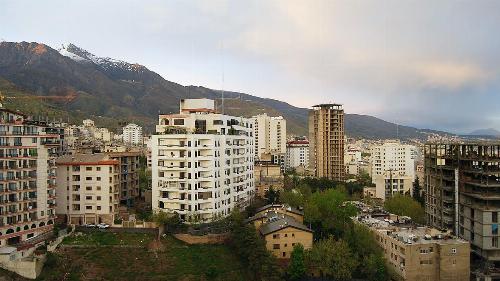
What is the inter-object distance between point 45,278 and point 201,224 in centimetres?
1341

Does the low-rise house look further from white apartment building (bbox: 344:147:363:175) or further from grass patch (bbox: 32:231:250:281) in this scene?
white apartment building (bbox: 344:147:363:175)

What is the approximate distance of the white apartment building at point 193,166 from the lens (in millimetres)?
42281

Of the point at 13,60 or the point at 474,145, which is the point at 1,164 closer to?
the point at 474,145

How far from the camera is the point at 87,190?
43500 millimetres

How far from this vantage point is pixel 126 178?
5203 centimetres

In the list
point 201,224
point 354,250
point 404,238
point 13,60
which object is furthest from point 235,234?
point 13,60

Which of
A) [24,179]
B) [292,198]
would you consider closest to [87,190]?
[24,179]

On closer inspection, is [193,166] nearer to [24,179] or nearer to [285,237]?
[285,237]

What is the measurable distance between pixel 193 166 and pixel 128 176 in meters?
13.5

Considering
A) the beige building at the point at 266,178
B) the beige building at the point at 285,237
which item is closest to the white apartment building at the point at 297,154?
the beige building at the point at 266,178

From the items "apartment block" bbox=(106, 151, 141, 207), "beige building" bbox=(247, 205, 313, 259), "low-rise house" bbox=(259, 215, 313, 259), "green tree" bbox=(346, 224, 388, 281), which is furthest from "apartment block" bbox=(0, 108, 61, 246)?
"green tree" bbox=(346, 224, 388, 281)

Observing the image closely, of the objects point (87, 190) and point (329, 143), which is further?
point (329, 143)

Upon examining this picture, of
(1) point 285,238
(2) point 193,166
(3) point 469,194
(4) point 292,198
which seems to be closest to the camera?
(1) point 285,238

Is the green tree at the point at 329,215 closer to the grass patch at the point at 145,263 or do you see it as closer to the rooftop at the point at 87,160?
the grass patch at the point at 145,263
